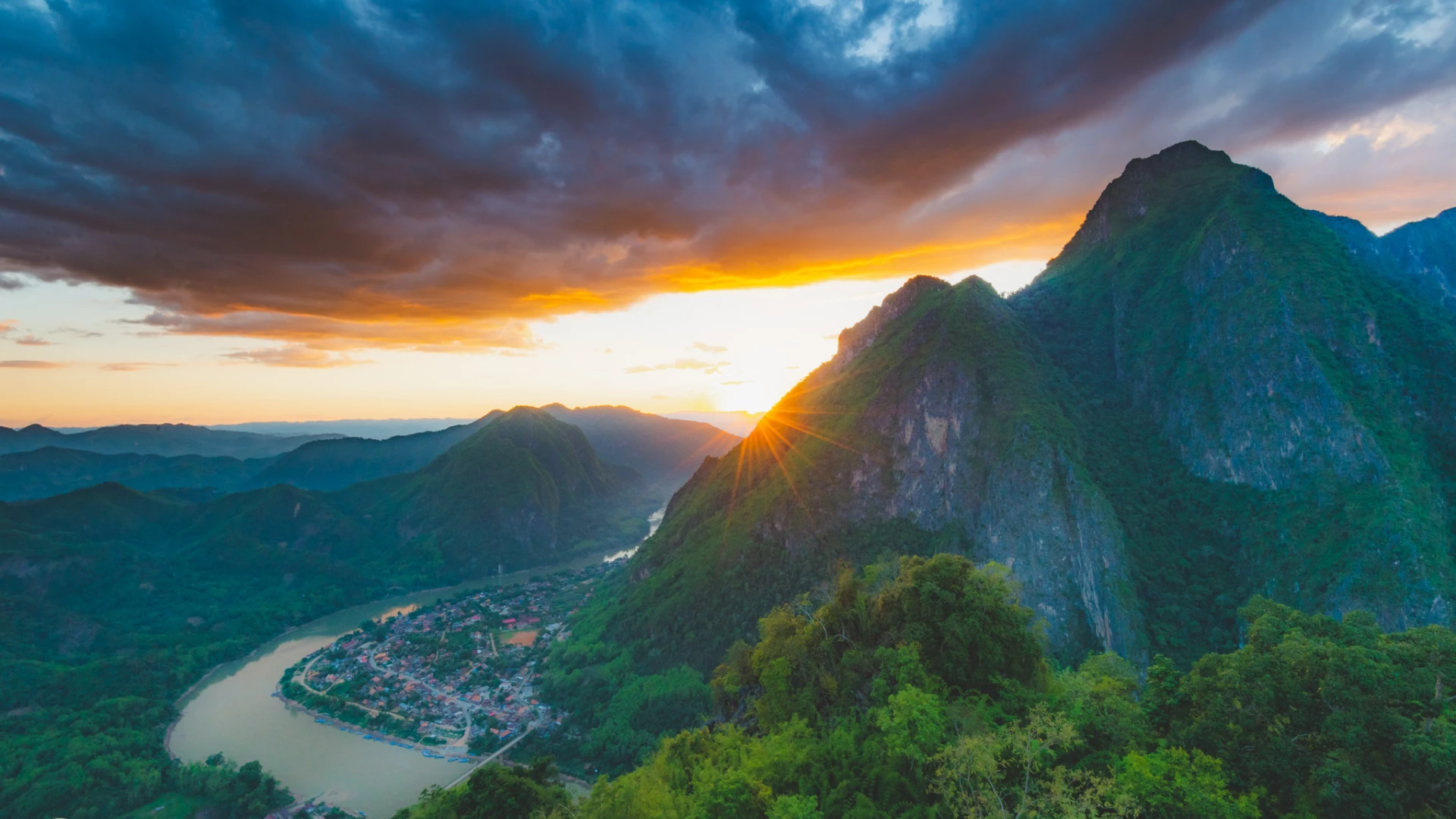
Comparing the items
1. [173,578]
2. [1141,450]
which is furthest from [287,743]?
[1141,450]

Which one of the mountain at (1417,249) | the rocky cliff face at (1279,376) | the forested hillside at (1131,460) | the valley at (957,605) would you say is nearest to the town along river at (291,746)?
the valley at (957,605)

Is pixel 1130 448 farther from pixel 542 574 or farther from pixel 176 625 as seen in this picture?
pixel 176 625

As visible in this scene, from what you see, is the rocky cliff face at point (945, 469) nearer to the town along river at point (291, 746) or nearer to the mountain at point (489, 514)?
the town along river at point (291, 746)

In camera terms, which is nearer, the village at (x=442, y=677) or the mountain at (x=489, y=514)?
the village at (x=442, y=677)

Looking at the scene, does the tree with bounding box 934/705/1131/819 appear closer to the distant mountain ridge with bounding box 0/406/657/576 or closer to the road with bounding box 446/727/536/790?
the road with bounding box 446/727/536/790

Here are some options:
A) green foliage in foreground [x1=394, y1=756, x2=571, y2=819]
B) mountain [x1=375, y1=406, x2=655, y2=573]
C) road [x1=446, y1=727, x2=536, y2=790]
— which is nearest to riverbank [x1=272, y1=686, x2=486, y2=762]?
road [x1=446, y1=727, x2=536, y2=790]

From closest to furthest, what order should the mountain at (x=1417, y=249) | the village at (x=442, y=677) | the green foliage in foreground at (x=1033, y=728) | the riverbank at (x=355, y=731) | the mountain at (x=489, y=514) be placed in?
the green foliage in foreground at (x=1033, y=728)
the riverbank at (x=355, y=731)
the village at (x=442, y=677)
the mountain at (x=1417, y=249)
the mountain at (x=489, y=514)

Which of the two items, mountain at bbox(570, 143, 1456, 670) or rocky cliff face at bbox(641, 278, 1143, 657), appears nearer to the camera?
mountain at bbox(570, 143, 1456, 670)

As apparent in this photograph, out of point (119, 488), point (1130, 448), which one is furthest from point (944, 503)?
point (119, 488)
